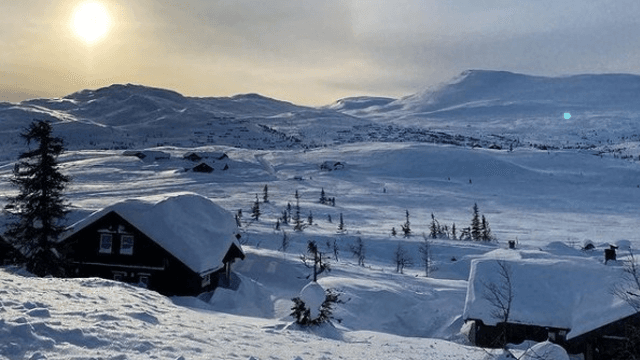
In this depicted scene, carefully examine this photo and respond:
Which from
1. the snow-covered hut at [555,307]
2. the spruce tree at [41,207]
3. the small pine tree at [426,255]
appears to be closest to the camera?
the snow-covered hut at [555,307]

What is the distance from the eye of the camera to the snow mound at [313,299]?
18266 mm

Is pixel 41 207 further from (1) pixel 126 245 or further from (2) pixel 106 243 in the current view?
(1) pixel 126 245

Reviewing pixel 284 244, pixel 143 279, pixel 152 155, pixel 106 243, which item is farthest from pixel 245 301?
pixel 152 155

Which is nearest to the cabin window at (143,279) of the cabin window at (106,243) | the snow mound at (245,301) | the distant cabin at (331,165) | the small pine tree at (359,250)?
the cabin window at (106,243)

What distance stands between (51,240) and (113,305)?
1540 cm

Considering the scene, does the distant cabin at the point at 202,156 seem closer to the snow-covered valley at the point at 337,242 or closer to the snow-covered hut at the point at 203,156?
the snow-covered hut at the point at 203,156

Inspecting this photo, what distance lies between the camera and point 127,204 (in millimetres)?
30000

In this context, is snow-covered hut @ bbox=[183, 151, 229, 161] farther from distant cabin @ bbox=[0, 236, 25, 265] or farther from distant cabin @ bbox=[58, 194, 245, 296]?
distant cabin @ bbox=[58, 194, 245, 296]

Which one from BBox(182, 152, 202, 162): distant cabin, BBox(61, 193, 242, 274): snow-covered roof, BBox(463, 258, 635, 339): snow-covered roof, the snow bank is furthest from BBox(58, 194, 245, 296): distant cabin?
BBox(182, 152, 202, 162): distant cabin

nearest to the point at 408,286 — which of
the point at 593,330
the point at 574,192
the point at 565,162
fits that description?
the point at 593,330

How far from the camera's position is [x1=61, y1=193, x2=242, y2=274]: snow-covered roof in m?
29.0

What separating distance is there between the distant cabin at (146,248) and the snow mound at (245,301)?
1.44 meters

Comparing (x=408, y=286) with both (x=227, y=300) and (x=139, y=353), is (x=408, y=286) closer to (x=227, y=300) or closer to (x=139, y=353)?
(x=227, y=300)

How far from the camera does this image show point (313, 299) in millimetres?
18281
